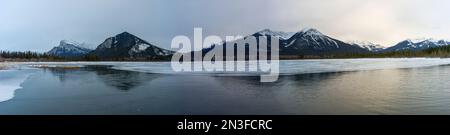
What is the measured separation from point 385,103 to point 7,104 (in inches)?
224

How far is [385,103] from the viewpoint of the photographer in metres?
5.39

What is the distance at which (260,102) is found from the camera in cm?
564

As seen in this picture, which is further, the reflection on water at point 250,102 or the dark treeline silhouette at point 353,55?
the dark treeline silhouette at point 353,55

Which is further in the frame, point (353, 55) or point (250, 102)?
point (353, 55)

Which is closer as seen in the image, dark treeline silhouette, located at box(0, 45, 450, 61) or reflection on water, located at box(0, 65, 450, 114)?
reflection on water, located at box(0, 65, 450, 114)
